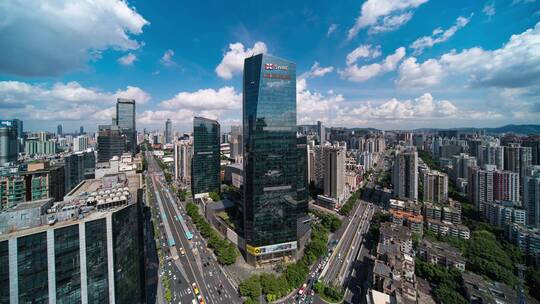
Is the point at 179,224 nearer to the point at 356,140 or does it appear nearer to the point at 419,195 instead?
the point at 419,195

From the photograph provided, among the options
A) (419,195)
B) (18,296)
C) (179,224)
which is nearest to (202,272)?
(179,224)

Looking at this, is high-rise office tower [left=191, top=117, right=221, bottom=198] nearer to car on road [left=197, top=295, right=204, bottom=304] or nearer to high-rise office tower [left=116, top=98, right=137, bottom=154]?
car on road [left=197, top=295, right=204, bottom=304]

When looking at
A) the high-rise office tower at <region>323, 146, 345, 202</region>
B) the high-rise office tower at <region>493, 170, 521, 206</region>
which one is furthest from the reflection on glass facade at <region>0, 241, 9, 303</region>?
the high-rise office tower at <region>493, 170, 521, 206</region>

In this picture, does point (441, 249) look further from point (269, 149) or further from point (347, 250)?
point (269, 149)

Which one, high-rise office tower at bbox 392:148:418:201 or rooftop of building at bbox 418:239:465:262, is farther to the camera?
high-rise office tower at bbox 392:148:418:201

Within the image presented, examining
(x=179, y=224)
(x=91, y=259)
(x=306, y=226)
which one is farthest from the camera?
(x=179, y=224)

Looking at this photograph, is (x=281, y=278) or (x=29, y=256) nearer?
(x=29, y=256)

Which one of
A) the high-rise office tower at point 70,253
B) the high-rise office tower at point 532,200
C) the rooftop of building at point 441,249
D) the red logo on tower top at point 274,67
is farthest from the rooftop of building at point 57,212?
the high-rise office tower at point 532,200
